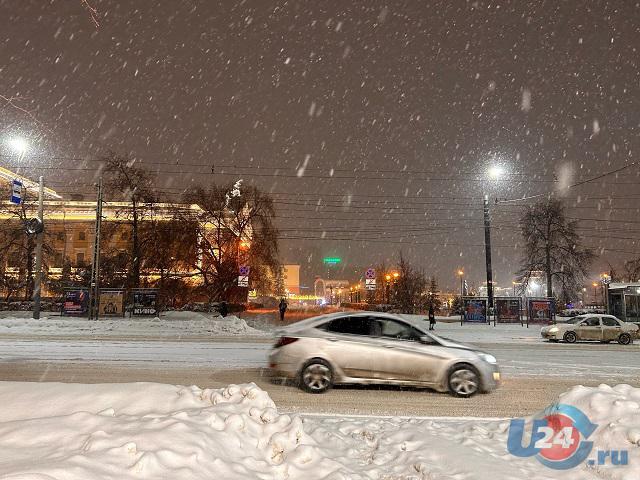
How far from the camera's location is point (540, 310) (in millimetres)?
36281

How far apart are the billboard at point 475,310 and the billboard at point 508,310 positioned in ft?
3.67

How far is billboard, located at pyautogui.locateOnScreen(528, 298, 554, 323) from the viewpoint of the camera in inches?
1417

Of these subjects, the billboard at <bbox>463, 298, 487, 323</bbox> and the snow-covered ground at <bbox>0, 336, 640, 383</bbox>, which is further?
the billboard at <bbox>463, 298, 487, 323</bbox>

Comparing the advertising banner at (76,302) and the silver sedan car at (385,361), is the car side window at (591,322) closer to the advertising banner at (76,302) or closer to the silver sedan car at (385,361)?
the silver sedan car at (385,361)

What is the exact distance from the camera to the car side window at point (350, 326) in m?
9.80

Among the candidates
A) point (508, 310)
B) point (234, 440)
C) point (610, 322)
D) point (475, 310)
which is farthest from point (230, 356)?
point (508, 310)

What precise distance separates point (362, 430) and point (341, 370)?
123 inches

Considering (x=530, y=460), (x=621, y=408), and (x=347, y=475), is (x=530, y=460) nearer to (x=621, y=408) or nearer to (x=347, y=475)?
(x=621, y=408)

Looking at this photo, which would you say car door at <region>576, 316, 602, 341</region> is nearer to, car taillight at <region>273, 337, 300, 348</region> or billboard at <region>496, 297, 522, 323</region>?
billboard at <region>496, 297, 522, 323</region>

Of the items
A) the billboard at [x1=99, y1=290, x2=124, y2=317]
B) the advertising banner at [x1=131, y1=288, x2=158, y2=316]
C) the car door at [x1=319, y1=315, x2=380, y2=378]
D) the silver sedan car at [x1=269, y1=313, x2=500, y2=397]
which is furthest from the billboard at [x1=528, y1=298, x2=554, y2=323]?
the car door at [x1=319, y1=315, x2=380, y2=378]

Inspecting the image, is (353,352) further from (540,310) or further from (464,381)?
(540,310)

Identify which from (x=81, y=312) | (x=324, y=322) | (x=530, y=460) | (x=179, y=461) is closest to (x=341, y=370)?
(x=324, y=322)

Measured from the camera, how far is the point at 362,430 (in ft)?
21.2

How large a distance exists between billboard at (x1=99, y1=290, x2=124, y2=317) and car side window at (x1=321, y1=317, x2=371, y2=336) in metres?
26.6
